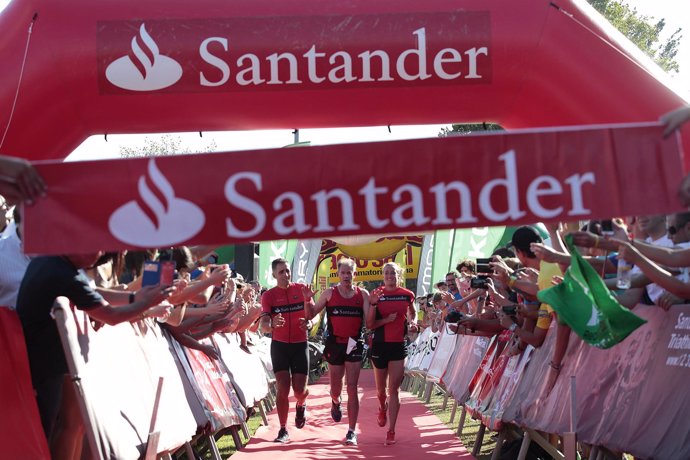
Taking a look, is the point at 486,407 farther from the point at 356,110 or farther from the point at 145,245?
the point at 145,245

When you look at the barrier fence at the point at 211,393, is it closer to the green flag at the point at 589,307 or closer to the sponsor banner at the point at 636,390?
the sponsor banner at the point at 636,390

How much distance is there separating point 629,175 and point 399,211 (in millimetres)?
1084

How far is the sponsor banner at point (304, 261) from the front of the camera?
2039 centimetres

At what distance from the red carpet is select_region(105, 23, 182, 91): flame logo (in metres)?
3.78

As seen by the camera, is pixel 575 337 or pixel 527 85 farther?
pixel 527 85

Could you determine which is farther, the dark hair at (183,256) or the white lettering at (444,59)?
the white lettering at (444,59)

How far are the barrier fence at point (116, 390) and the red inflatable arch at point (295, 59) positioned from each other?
6.07 feet

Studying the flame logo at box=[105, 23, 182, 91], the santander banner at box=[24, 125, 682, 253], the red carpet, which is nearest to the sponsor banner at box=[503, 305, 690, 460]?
the santander banner at box=[24, 125, 682, 253]

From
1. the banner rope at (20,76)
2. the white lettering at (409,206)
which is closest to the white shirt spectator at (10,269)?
the banner rope at (20,76)

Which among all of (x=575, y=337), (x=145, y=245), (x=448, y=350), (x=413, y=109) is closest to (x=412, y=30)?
(x=413, y=109)

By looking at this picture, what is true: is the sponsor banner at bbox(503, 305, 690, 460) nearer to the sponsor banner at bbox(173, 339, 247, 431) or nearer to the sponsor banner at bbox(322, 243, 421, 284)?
the sponsor banner at bbox(173, 339, 247, 431)

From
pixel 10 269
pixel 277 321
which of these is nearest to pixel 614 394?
pixel 10 269

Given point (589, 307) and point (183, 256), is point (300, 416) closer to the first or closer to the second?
point (183, 256)

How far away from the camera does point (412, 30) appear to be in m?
8.01
